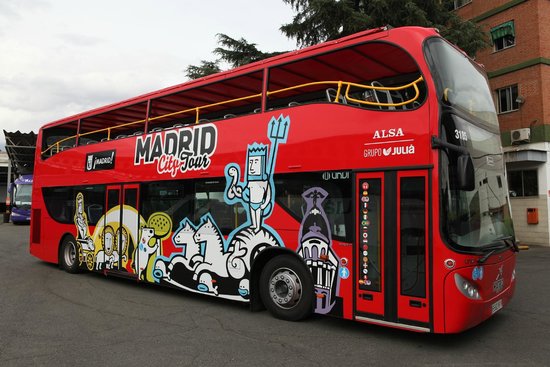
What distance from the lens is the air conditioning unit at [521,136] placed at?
56.6 feet

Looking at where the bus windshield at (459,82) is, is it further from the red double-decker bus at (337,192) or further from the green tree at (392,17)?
the green tree at (392,17)

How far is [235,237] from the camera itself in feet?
22.0

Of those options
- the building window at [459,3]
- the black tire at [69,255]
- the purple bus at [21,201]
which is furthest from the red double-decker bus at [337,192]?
the purple bus at [21,201]

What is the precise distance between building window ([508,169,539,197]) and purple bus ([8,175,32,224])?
26164 millimetres

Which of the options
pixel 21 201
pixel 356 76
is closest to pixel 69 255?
pixel 356 76

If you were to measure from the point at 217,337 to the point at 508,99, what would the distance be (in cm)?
1795

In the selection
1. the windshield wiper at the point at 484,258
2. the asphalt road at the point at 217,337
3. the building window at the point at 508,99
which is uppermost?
the building window at the point at 508,99

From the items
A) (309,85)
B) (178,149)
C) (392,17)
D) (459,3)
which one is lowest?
(178,149)

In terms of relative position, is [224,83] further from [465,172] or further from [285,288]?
[465,172]

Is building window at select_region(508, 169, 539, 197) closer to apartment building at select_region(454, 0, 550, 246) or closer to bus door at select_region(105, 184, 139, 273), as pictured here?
apartment building at select_region(454, 0, 550, 246)

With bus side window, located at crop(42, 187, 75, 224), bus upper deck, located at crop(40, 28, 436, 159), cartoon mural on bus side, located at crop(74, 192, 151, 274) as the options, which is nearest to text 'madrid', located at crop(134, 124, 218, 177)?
bus upper deck, located at crop(40, 28, 436, 159)

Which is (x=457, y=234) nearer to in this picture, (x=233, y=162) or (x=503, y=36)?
(x=233, y=162)

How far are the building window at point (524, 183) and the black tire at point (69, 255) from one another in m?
16.6

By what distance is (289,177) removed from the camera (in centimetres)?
611
